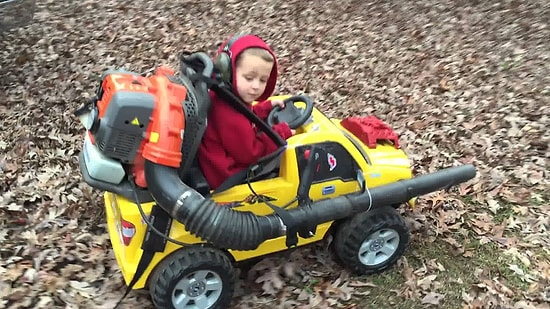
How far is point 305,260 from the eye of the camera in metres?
5.25

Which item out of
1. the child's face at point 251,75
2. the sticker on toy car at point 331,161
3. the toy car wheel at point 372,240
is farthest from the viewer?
the toy car wheel at point 372,240

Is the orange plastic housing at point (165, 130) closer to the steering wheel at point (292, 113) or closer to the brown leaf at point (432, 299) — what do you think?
the steering wheel at point (292, 113)

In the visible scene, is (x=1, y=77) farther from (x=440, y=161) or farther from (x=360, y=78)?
(x=440, y=161)

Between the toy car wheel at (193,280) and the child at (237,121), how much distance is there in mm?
542

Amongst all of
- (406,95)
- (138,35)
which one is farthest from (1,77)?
(406,95)

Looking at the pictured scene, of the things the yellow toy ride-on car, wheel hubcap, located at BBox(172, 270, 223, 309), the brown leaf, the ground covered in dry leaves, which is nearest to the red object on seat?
the yellow toy ride-on car

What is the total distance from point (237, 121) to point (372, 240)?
1.66m

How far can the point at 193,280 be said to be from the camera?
4.36 metres

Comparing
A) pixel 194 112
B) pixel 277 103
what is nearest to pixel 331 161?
pixel 277 103

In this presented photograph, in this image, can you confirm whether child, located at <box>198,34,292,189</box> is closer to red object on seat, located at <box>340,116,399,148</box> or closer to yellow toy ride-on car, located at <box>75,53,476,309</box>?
yellow toy ride-on car, located at <box>75,53,476,309</box>

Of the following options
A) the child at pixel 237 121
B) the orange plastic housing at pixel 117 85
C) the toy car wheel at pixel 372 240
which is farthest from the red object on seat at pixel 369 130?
the orange plastic housing at pixel 117 85

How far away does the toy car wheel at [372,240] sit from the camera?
4836 mm

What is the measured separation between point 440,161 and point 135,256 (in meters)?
3.82

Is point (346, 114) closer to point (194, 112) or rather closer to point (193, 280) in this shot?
point (193, 280)
